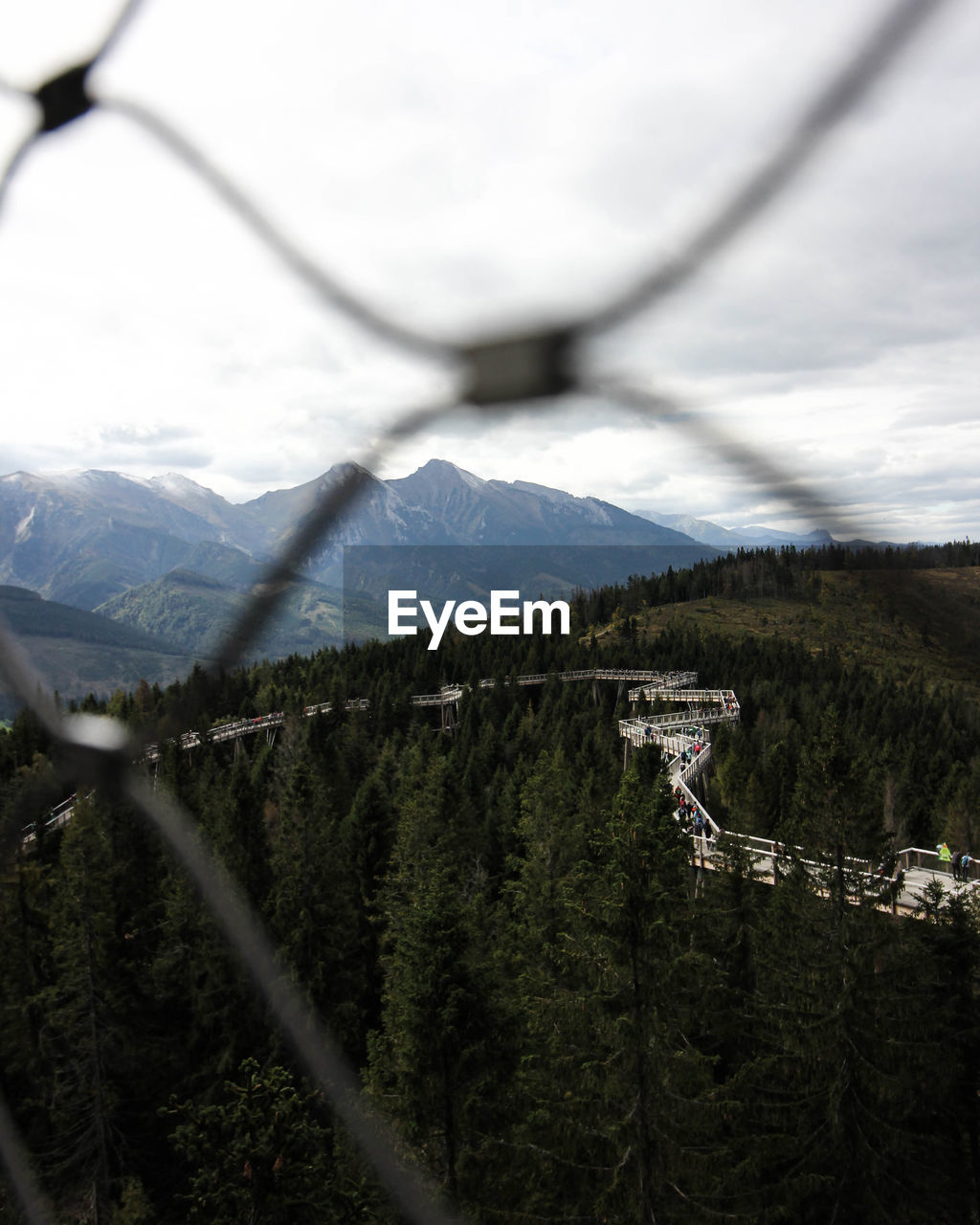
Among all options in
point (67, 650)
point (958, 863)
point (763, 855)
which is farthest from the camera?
point (763, 855)

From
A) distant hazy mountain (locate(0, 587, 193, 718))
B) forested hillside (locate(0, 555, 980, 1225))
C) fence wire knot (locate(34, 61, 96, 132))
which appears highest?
fence wire knot (locate(34, 61, 96, 132))

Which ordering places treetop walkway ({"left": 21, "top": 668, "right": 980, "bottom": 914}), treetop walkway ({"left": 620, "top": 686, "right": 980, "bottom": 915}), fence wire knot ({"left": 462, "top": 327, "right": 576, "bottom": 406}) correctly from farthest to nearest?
treetop walkway ({"left": 21, "top": 668, "right": 980, "bottom": 914}), treetop walkway ({"left": 620, "top": 686, "right": 980, "bottom": 915}), fence wire knot ({"left": 462, "top": 327, "right": 576, "bottom": 406})

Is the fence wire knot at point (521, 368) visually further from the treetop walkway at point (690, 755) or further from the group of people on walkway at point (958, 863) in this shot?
the group of people on walkway at point (958, 863)

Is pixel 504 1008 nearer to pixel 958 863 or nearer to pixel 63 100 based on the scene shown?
pixel 958 863

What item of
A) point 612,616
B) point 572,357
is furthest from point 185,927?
point 612,616

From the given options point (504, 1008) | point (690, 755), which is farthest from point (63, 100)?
point (690, 755)

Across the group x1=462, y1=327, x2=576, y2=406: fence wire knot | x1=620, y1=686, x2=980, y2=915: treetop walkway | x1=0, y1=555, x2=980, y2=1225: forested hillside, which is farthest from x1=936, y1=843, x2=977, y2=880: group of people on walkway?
x1=462, y1=327, x2=576, y2=406: fence wire knot

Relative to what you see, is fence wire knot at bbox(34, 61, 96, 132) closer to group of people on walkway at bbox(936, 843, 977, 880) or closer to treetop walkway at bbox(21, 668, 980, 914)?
treetop walkway at bbox(21, 668, 980, 914)

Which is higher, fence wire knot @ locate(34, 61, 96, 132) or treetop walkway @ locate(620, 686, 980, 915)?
fence wire knot @ locate(34, 61, 96, 132)
